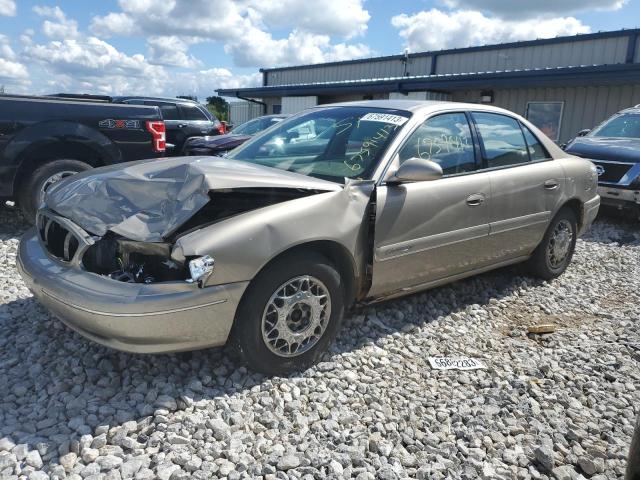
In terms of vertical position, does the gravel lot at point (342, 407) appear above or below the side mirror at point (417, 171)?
below

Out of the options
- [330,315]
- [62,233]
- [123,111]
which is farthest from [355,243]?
[123,111]

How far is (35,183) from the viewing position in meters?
5.86

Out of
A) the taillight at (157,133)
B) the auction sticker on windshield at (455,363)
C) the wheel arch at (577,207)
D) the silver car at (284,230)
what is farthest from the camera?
the taillight at (157,133)

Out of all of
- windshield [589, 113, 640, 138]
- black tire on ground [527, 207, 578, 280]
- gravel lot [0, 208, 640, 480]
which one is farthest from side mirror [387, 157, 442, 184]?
windshield [589, 113, 640, 138]

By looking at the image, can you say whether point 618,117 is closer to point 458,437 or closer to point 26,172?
point 458,437

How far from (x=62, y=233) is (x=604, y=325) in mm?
4103

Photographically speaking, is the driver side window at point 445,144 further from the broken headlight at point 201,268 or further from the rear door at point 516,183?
the broken headlight at point 201,268

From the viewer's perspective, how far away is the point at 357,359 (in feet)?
11.6

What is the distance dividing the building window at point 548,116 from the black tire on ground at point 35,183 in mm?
12219

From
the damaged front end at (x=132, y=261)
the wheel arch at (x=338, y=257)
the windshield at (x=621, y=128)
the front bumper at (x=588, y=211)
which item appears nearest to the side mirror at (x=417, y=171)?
the wheel arch at (x=338, y=257)

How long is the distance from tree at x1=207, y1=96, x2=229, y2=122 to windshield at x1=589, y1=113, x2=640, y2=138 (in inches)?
939

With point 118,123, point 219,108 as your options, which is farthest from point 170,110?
point 219,108

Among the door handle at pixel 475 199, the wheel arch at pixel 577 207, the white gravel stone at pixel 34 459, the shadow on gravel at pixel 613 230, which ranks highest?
the door handle at pixel 475 199

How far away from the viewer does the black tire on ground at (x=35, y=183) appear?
19.2ft
